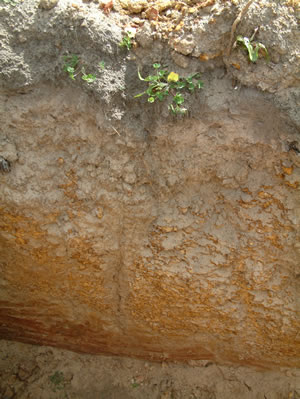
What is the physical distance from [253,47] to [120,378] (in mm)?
2398

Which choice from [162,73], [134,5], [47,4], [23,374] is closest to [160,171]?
[162,73]

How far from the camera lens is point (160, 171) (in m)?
2.12

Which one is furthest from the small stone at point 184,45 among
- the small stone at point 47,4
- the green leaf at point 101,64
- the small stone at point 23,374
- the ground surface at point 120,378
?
the small stone at point 23,374

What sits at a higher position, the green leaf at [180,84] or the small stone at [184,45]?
the small stone at [184,45]

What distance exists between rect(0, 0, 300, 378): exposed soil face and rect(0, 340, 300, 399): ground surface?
212 millimetres

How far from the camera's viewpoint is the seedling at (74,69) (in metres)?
1.97

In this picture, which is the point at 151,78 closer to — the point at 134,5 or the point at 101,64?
the point at 101,64

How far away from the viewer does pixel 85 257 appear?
2373mm

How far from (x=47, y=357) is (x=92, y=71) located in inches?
85.9

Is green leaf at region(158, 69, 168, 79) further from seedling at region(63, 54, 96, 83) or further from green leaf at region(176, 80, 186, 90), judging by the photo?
seedling at region(63, 54, 96, 83)

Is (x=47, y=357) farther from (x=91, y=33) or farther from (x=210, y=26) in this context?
(x=210, y=26)

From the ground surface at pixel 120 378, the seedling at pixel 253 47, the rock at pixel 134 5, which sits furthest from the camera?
the ground surface at pixel 120 378

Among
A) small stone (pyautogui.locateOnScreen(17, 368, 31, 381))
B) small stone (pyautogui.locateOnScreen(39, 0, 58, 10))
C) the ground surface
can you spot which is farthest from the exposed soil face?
small stone (pyautogui.locateOnScreen(17, 368, 31, 381))

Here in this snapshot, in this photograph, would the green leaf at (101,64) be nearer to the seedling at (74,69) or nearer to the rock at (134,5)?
the seedling at (74,69)
